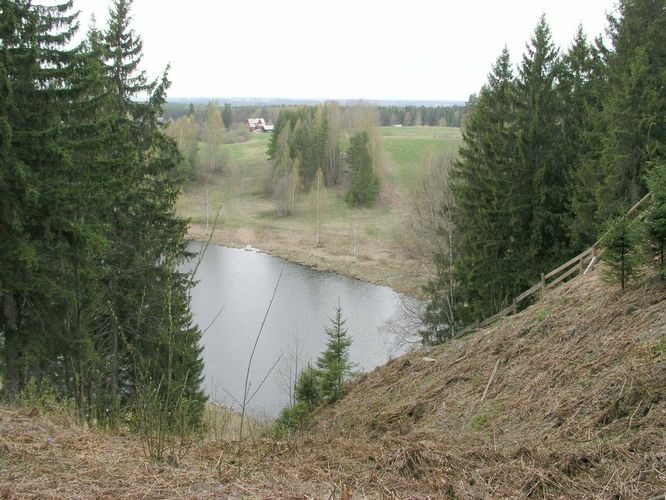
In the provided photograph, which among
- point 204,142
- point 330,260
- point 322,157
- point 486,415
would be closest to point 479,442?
point 486,415

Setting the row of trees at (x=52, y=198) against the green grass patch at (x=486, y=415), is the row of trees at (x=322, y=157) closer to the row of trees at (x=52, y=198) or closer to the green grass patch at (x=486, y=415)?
the row of trees at (x=52, y=198)

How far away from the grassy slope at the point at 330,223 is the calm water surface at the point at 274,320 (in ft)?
6.16

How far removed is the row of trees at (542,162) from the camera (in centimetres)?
1562

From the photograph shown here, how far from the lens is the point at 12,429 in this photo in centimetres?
544

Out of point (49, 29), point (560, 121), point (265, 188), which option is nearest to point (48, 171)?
point (49, 29)

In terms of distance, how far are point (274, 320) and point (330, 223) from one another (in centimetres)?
2224

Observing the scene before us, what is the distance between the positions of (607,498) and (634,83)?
13.1m

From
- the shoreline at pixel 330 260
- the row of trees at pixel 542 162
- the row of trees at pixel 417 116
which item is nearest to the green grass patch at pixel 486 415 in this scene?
the row of trees at pixel 542 162

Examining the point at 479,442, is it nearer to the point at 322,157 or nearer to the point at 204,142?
the point at 322,157

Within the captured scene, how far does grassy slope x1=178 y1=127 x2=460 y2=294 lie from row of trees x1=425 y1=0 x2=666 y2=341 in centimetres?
961

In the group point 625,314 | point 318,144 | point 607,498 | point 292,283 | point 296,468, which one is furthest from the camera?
point 318,144

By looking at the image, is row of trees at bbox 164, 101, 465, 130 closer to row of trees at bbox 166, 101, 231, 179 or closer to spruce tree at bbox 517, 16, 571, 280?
row of trees at bbox 166, 101, 231, 179

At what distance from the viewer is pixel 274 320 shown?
26.8 m

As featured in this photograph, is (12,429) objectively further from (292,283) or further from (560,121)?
(292,283)
